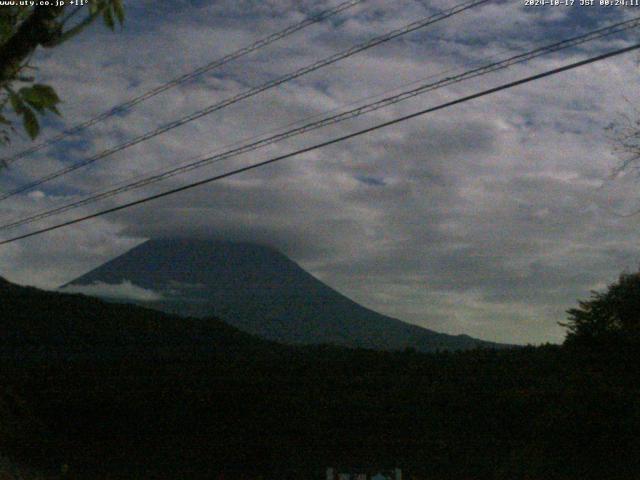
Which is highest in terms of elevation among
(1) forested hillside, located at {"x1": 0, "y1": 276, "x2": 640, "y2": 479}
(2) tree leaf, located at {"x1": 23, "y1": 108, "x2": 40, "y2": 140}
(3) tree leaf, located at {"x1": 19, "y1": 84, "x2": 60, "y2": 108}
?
(3) tree leaf, located at {"x1": 19, "y1": 84, "x2": 60, "y2": 108}

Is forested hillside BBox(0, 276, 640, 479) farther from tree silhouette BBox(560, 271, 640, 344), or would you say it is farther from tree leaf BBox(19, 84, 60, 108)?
tree leaf BBox(19, 84, 60, 108)

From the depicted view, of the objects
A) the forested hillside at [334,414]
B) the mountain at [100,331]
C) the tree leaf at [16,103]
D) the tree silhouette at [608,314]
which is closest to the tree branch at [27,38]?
the tree leaf at [16,103]

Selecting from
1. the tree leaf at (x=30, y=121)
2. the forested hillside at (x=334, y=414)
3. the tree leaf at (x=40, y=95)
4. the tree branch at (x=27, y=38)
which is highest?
the tree branch at (x=27, y=38)

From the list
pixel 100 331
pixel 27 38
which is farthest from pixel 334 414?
pixel 100 331

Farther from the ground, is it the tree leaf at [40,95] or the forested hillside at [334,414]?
the tree leaf at [40,95]

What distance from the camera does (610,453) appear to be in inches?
563

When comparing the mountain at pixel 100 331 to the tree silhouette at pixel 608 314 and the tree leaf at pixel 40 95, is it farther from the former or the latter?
the tree leaf at pixel 40 95

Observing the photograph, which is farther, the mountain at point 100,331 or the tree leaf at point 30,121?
the mountain at point 100,331

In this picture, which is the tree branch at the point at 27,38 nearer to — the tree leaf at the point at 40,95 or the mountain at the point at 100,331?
the tree leaf at the point at 40,95

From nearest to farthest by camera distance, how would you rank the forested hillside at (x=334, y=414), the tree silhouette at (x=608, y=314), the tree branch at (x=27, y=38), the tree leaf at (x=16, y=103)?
the tree leaf at (x=16, y=103), the tree branch at (x=27, y=38), the forested hillside at (x=334, y=414), the tree silhouette at (x=608, y=314)

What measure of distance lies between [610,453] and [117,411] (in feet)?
38.8

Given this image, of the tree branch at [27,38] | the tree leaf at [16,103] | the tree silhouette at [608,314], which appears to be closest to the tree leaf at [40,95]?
the tree leaf at [16,103]

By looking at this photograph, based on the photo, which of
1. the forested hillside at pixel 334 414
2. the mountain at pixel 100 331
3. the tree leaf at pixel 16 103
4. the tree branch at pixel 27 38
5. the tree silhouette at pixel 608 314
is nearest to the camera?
the tree leaf at pixel 16 103

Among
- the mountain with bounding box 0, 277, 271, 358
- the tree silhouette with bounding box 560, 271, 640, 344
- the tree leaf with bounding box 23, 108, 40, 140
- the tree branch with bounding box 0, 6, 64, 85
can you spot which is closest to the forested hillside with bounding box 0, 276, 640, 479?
the tree silhouette with bounding box 560, 271, 640, 344
